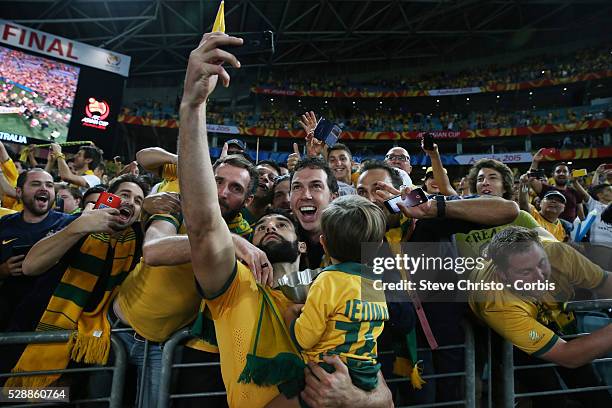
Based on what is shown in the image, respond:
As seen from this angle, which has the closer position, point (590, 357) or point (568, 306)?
point (590, 357)

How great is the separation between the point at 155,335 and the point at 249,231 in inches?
29.4

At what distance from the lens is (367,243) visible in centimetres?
155

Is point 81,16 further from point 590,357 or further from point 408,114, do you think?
point 590,357

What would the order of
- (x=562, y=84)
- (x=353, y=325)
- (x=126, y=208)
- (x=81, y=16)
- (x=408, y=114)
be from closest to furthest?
1. (x=353, y=325)
2. (x=126, y=208)
3. (x=81, y=16)
4. (x=562, y=84)
5. (x=408, y=114)

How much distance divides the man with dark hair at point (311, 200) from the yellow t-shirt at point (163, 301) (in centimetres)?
79

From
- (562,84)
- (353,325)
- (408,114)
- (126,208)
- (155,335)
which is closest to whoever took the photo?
(353,325)

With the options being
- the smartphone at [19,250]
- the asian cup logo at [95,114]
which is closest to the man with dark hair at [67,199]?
the smartphone at [19,250]

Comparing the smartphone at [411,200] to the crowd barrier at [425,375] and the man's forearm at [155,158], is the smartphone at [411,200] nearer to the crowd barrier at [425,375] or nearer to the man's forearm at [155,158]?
the crowd barrier at [425,375]

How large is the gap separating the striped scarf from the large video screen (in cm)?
1288

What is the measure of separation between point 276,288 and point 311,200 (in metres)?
0.87

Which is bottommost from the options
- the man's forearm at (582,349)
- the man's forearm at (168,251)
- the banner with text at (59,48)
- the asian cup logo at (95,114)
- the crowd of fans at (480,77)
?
the man's forearm at (582,349)

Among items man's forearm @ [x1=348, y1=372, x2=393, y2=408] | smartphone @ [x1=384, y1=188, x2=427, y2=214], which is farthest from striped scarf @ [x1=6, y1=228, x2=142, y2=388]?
Result: smartphone @ [x1=384, y1=188, x2=427, y2=214]

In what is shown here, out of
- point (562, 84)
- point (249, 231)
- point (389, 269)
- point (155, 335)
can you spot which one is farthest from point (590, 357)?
point (562, 84)

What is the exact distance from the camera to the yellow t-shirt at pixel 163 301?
1.85m
